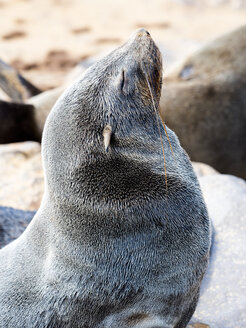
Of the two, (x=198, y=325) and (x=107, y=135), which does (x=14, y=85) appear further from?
(x=107, y=135)

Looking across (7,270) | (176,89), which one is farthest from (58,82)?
(7,270)

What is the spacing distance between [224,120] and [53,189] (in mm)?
3333

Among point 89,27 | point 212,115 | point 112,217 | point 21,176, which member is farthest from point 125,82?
point 89,27

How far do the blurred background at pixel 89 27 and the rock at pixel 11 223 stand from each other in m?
4.58

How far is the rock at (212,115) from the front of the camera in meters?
5.51

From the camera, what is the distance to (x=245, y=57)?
5773 mm

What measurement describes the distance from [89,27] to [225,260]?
7.95 meters

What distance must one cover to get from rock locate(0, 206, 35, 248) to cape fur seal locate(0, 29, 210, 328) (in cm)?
94

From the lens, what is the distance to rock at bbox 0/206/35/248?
361 centimetres

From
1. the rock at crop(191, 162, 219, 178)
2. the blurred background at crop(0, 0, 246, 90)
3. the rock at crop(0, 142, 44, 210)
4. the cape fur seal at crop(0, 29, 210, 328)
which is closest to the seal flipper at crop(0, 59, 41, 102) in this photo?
the rock at crop(0, 142, 44, 210)

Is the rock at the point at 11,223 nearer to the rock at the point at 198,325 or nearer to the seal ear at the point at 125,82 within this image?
the rock at the point at 198,325

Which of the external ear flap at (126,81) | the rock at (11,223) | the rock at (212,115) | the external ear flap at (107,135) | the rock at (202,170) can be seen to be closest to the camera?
the external ear flap at (107,135)

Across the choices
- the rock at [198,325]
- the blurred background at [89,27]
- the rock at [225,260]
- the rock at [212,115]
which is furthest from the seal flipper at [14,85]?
the rock at [198,325]

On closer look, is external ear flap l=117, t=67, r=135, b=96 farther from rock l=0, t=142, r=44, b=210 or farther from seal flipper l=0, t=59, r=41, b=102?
seal flipper l=0, t=59, r=41, b=102
